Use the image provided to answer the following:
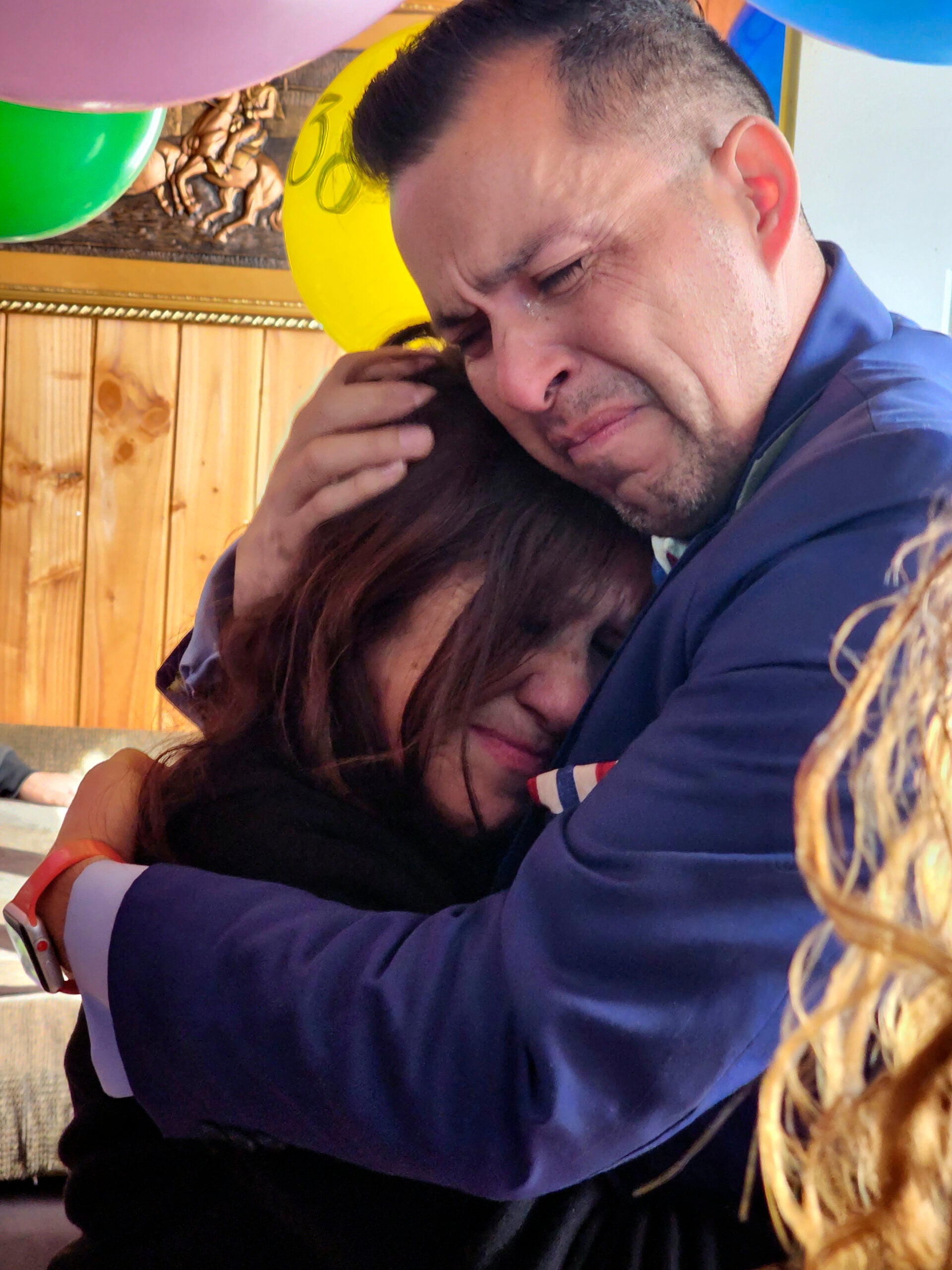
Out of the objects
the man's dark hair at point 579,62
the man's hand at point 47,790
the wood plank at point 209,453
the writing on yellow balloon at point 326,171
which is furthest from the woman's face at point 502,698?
the wood plank at point 209,453

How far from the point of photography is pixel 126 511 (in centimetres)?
301

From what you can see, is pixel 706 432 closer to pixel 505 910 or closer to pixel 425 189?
pixel 425 189

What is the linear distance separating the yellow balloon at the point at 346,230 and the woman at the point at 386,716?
1.34ft

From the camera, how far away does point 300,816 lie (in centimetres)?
89

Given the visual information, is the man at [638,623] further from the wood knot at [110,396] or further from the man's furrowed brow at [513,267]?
the wood knot at [110,396]

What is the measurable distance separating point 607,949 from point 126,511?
8.70 feet

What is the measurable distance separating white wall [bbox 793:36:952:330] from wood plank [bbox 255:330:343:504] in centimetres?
134

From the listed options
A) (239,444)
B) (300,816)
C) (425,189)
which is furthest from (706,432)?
(239,444)

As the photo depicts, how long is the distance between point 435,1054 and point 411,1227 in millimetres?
181

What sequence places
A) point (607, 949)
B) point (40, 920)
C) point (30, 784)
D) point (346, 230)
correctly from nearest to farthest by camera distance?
point (607, 949)
point (40, 920)
point (346, 230)
point (30, 784)

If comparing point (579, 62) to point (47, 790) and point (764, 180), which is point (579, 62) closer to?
point (764, 180)

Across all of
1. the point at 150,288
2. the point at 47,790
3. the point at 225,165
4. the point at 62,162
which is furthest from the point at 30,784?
the point at 225,165

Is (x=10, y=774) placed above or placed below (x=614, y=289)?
below

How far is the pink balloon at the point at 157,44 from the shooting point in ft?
2.89
